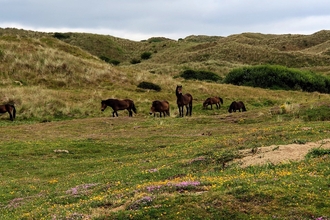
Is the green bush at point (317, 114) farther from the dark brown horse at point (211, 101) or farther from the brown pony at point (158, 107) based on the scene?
the dark brown horse at point (211, 101)

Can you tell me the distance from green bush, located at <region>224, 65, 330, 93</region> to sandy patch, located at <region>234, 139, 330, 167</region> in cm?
4142

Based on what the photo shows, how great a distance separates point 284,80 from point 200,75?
13.5 m

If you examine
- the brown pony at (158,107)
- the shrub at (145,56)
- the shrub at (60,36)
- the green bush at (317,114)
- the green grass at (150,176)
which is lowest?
the green grass at (150,176)

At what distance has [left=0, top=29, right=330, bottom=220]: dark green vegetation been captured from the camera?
24.4 ft

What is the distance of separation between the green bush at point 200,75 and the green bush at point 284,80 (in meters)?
6.86

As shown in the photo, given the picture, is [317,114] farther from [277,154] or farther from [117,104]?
[117,104]

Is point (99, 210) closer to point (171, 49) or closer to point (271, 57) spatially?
point (271, 57)

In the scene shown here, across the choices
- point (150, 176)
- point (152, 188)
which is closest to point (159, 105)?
point (150, 176)

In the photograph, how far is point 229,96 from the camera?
141 feet

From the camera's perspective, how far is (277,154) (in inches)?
448

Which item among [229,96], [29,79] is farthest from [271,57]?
[29,79]

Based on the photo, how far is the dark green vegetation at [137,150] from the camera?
745cm

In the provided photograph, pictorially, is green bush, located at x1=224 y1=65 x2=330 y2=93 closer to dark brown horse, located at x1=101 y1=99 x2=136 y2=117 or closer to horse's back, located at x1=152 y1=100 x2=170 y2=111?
horse's back, located at x1=152 y1=100 x2=170 y2=111

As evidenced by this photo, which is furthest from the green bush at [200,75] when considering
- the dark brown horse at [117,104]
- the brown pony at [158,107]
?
the dark brown horse at [117,104]
